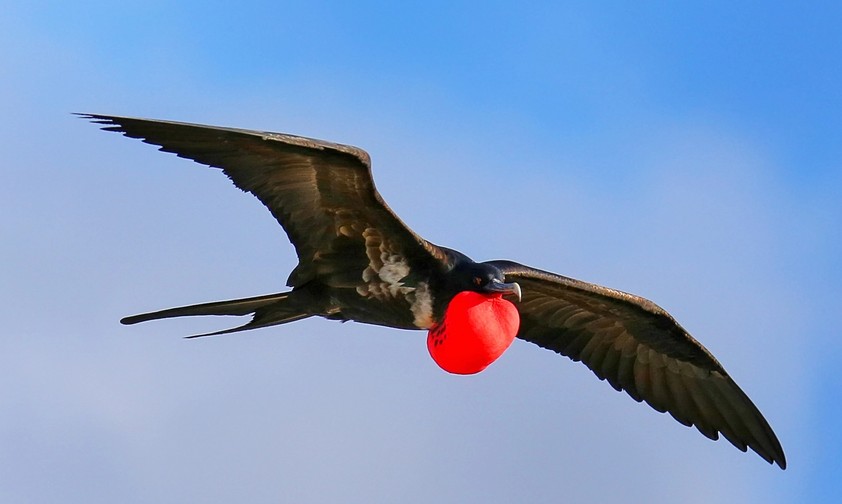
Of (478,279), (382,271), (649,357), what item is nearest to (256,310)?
(382,271)

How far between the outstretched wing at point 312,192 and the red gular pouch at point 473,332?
37cm

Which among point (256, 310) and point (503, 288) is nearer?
point (503, 288)

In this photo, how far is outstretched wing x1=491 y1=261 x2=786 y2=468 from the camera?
9.76 metres

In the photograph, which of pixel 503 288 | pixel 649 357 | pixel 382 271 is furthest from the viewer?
pixel 649 357

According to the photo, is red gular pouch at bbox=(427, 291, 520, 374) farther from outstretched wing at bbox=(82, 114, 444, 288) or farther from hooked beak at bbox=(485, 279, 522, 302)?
outstretched wing at bbox=(82, 114, 444, 288)

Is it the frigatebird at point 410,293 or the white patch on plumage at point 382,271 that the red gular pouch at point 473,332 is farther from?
the white patch on plumage at point 382,271

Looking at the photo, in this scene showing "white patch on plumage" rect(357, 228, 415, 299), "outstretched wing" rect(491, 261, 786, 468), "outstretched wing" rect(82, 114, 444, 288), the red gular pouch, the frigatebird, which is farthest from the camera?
"outstretched wing" rect(491, 261, 786, 468)

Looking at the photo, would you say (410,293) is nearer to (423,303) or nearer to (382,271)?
(423,303)

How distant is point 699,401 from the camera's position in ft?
32.8

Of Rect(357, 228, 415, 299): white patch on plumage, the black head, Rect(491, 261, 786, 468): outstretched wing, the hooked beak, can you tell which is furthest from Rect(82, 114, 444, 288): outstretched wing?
Rect(491, 261, 786, 468): outstretched wing

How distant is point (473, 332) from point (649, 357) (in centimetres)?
231

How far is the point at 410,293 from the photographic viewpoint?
847cm

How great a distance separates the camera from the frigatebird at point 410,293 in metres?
7.75

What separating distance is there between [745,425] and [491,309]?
2.51 meters
